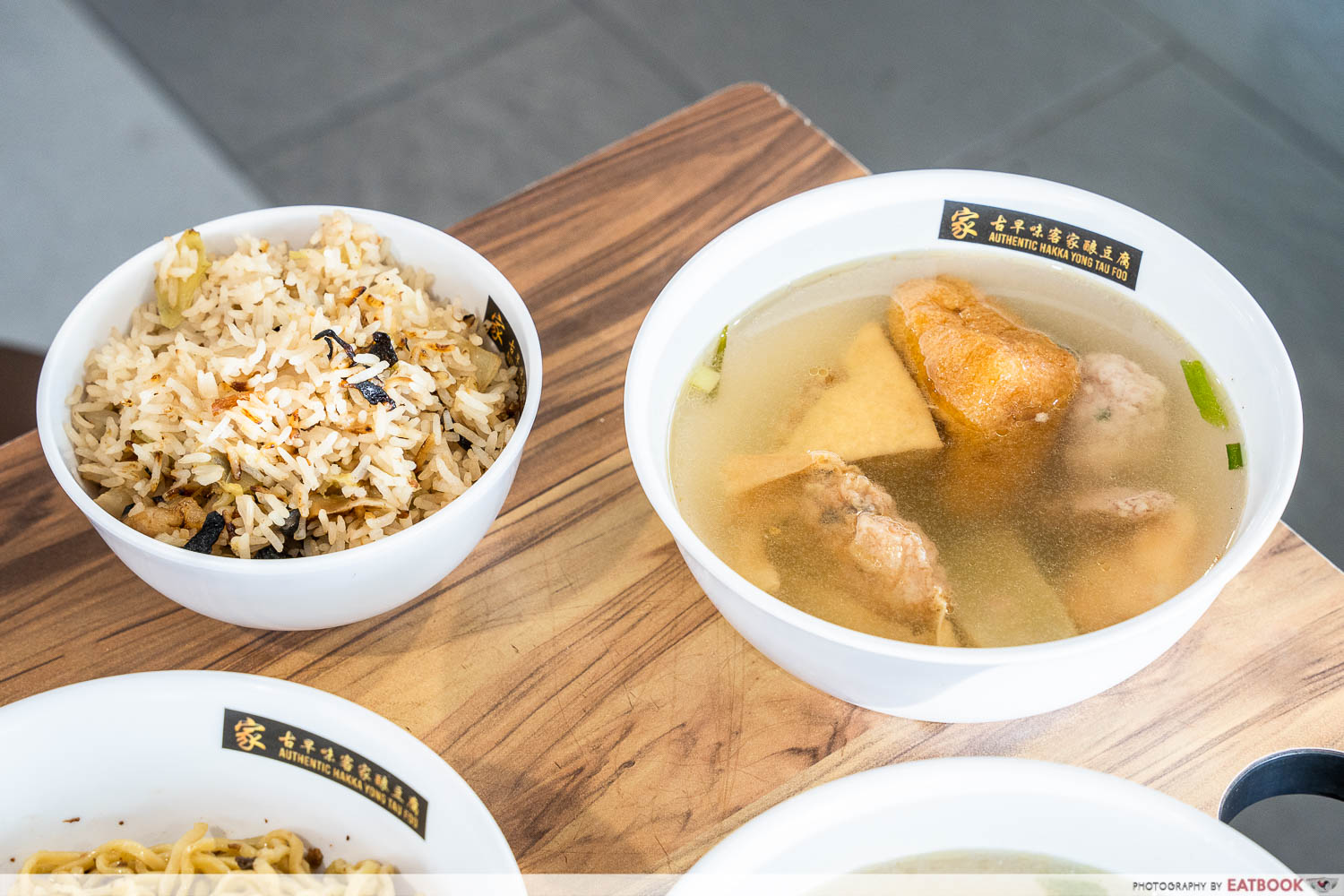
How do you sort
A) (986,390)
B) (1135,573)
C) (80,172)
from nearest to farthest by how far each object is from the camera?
(1135,573)
(986,390)
(80,172)

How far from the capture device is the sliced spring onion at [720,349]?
1.05 m

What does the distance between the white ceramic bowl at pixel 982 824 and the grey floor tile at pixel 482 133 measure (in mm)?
2109

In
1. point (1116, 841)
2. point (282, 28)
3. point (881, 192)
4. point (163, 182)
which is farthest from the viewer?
point (282, 28)

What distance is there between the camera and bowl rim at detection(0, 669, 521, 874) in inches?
30.1

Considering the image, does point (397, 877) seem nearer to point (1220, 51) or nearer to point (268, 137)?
point (268, 137)

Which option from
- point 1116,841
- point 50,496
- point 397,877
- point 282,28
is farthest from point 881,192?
point 282,28

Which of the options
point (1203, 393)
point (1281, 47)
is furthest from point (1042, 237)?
point (1281, 47)

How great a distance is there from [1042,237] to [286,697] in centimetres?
78

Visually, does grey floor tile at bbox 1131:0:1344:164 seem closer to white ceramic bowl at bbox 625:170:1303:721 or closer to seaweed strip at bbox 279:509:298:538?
white ceramic bowl at bbox 625:170:1303:721

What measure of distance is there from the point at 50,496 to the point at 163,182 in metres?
1.82

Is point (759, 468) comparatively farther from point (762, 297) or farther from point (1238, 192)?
point (1238, 192)

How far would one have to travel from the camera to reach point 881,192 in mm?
1059

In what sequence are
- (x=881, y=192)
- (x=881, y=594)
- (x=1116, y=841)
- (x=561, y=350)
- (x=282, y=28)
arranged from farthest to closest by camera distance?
(x=282, y=28) → (x=561, y=350) → (x=881, y=192) → (x=881, y=594) → (x=1116, y=841)

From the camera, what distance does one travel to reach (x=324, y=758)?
31.8 inches
